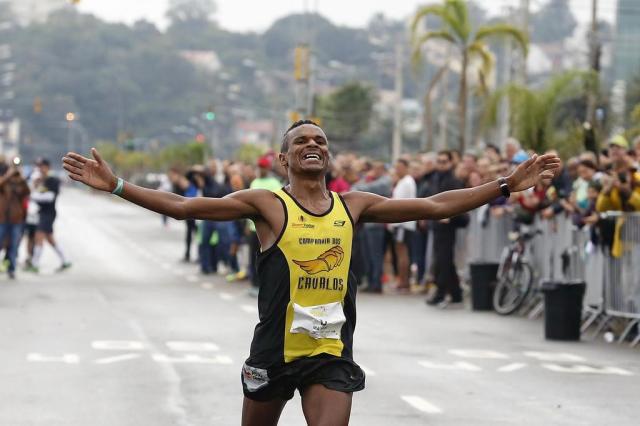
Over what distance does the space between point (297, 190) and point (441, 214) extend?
2.35ft

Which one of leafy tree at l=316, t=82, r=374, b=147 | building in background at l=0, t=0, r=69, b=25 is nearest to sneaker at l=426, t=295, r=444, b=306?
leafy tree at l=316, t=82, r=374, b=147

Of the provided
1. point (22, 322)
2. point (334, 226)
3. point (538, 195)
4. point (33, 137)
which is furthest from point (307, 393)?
point (33, 137)

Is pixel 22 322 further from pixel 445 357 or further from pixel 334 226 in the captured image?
pixel 334 226

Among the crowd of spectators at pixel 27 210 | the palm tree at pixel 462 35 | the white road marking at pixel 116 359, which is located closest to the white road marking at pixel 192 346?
the white road marking at pixel 116 359

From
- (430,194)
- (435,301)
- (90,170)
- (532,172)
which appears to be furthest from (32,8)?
(90,170)

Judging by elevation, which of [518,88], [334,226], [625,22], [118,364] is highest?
[625,22]

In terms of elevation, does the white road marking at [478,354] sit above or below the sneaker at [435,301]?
below

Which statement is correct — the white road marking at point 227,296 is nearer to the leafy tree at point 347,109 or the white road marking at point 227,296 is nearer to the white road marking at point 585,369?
the white road marking at point 585,369

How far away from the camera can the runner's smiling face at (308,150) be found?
7520 millimetres

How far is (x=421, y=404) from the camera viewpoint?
11734 mm

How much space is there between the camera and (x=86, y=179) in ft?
24.3

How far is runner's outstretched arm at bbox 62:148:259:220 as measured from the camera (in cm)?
750

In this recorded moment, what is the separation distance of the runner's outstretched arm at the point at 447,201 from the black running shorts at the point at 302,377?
758 mm

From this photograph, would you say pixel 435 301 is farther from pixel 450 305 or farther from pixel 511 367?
pixel 511 367
